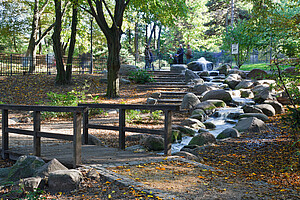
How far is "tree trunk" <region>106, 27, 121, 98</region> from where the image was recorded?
15810mm

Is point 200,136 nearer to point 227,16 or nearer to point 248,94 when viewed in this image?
point 248,94

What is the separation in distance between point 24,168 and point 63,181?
3.49 ft

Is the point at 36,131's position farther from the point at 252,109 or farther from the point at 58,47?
the point at 58,47

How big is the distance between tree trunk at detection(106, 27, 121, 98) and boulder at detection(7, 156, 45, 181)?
1084cm

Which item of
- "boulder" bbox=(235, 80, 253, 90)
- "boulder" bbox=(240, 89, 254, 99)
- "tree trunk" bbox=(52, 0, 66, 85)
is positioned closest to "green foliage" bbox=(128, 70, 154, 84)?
"tree trunk" bbox=(52, 0, 66, 85)

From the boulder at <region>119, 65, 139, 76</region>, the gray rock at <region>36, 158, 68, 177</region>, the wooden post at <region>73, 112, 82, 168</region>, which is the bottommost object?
the gray rock at <region>36, 158, 68, 177</region>

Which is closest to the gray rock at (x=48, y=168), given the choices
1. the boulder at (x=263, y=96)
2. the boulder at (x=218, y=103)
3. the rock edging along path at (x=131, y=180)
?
the rock edging along path at (x=131, y=180)

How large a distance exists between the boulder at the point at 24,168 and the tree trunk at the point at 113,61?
1084cm

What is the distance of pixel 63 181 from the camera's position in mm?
4793

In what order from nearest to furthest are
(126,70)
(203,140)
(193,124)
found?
(203,140) < (193,124) < (126,70)

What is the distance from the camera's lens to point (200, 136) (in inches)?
356

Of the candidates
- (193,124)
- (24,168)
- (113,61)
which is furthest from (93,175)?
(113,61)

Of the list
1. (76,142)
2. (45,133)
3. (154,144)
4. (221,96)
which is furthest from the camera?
(221,96)

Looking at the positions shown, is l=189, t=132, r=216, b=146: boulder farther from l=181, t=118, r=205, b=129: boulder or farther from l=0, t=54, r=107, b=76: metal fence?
l=0, t=54, r=107, b=76: metal fence
